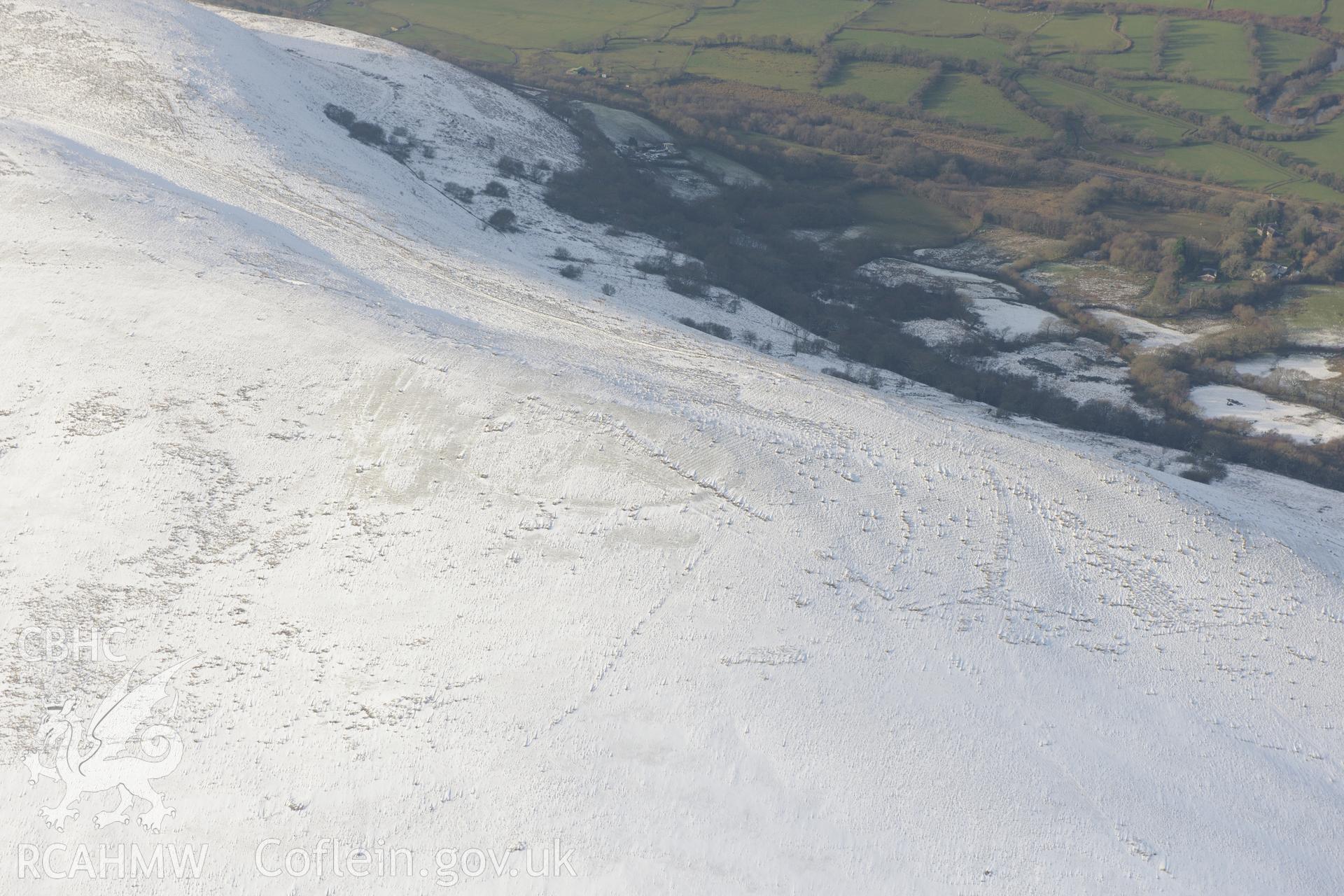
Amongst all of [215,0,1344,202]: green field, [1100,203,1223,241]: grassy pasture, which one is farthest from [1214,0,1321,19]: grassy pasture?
[1100,203,1223,241]: grassy pasture

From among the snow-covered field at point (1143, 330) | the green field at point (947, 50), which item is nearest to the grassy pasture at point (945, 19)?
the green field at point (947, 50)

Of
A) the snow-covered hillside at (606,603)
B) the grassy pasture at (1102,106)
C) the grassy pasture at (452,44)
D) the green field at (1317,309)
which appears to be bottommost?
the snow-covered hillside at (606,603)

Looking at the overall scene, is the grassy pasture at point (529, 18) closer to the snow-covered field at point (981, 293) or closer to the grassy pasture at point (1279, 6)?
the snow-covered field at point (981, 293)

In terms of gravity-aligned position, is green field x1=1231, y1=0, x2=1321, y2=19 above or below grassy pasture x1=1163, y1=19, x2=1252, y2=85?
above

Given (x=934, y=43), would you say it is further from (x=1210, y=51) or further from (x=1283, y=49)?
(x=1283, y=49)

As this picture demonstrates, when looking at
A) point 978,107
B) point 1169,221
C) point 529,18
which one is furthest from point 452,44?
point 1169,221

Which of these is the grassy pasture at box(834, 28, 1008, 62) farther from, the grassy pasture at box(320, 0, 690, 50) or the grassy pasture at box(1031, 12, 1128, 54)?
the grassy pasture at box(320, 0, 690, 50)

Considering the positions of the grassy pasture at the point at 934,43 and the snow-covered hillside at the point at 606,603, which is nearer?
the snow-covered hillside at the point at 606,603
